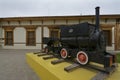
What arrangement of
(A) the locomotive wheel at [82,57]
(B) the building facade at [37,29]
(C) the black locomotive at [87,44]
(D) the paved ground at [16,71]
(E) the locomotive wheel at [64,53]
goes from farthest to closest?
(B) the building facade at [37,29] → (D) the paved ground at [16,71] → (E) the locomotive wheel at [64,53] → (A) the locomotive wheel at [82,57] → (C) the black locomotive at [87,44]

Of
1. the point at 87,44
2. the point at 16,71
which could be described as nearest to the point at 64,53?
the point at 87,44

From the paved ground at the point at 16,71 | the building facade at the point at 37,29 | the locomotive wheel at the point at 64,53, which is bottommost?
the paved ground at the point at 16,71

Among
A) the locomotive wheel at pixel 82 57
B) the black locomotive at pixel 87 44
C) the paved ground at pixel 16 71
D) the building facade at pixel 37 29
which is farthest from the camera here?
the building facade at pixel 37 29

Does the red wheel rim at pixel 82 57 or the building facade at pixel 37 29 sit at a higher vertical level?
the building facade at pixel 37 29

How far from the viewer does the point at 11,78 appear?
4.95 metres

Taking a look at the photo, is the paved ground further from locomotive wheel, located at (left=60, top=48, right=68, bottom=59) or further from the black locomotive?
the black locomotive

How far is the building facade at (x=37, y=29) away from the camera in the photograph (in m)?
15.7

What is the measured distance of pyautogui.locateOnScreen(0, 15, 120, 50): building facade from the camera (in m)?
15.7

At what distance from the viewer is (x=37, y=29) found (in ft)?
55.5

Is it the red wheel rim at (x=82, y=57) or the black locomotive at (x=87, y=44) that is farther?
the red wheel rim at (x=82, y=57)

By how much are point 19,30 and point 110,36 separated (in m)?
9.87

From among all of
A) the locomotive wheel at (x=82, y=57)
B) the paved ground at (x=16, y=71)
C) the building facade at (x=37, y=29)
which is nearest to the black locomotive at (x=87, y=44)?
the locomotive wheel at (x=82, y=57)

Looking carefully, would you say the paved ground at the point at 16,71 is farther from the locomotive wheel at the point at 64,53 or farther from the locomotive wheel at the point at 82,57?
the locomotive wheel at the point at 82,57

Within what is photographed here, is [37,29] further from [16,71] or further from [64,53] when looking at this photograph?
[64,53]
